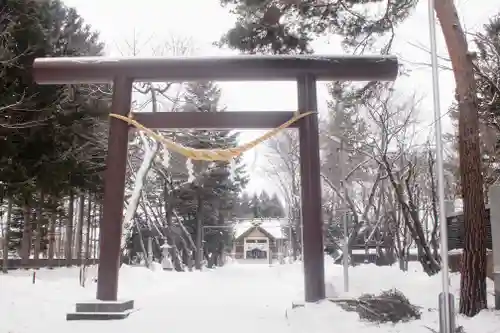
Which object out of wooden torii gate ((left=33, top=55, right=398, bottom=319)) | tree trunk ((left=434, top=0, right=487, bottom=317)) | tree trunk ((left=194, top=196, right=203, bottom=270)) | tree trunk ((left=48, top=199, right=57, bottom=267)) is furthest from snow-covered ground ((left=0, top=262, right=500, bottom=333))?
tree trunk ((left=194, top=196, right=203, bottom=270))

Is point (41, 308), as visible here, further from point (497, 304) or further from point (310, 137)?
point (497, 304)

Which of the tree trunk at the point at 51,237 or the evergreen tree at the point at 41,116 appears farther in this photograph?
the tree trunk at the point at 51,237

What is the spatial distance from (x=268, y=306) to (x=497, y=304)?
4274 mm

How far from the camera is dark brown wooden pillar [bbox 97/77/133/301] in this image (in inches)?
304

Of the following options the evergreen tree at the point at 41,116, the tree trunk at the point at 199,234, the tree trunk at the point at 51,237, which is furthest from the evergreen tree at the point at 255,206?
the evergreen tree at the point at 41,116

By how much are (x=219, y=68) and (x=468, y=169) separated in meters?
4.40

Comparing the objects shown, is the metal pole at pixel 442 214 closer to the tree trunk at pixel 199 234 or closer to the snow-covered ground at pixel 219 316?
the snow-covered ground at pixel 219 316

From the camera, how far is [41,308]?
9398 mm

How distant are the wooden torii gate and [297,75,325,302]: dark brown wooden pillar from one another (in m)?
0.02

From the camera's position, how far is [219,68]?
26.8 ft

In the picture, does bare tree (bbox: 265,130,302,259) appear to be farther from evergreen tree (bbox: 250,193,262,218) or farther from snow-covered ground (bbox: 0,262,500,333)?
evergreen tree (bbox: 250,193,262,218)

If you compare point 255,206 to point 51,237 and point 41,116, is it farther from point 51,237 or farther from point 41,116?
point 41,116

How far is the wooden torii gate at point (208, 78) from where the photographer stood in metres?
7.96

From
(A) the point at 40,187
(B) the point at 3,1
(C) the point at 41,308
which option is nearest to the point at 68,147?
(A) the point at 40,187
